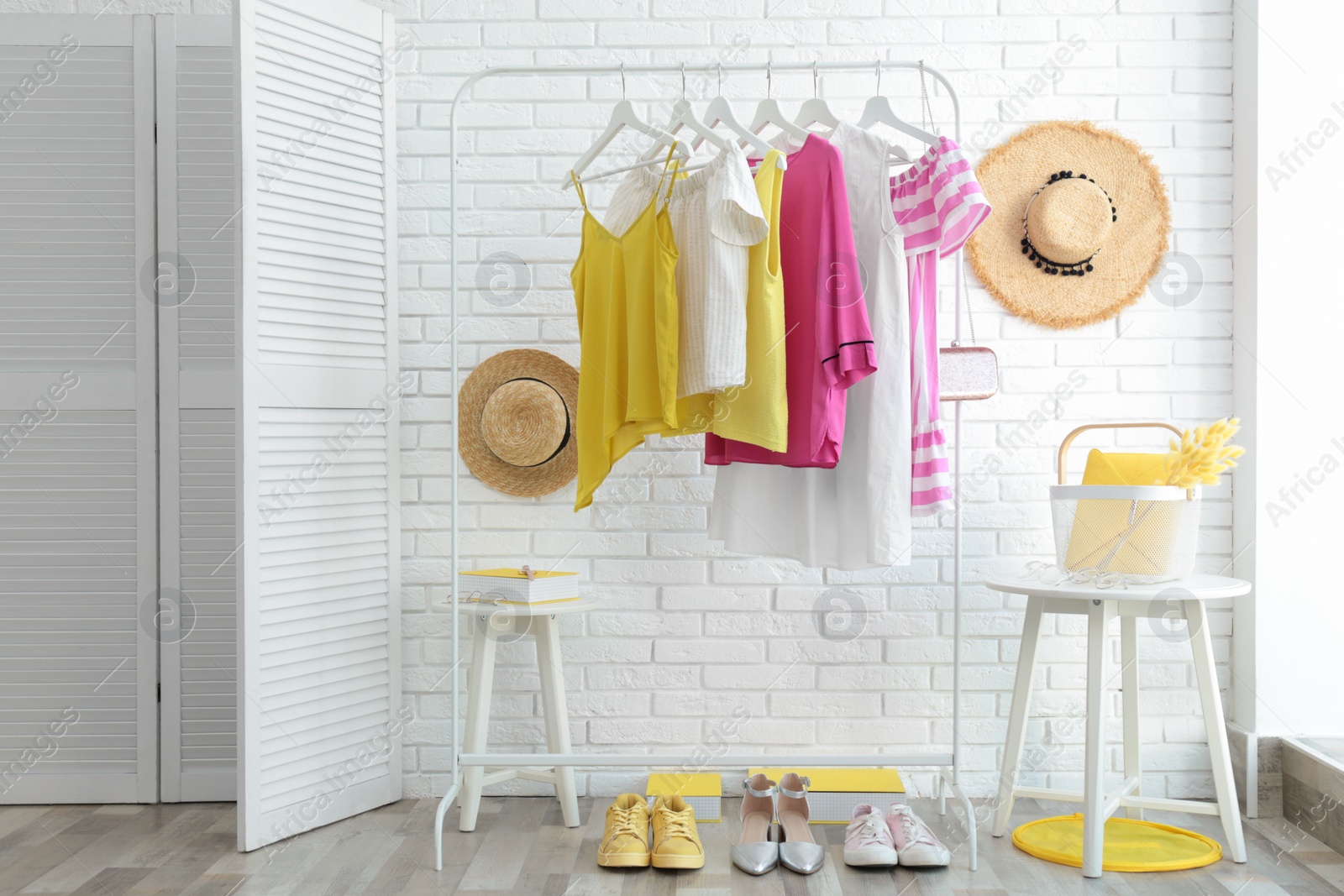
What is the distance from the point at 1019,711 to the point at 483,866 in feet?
4.26

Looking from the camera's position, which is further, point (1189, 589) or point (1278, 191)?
point (1278, 191)

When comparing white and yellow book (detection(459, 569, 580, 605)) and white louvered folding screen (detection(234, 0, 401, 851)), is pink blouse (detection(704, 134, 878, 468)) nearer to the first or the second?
white and yellow book (detection(459, 569, 580, 605))

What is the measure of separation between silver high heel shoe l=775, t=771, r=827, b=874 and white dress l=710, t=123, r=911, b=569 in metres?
0.61

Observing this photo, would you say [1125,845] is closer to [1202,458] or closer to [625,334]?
[1202,458]

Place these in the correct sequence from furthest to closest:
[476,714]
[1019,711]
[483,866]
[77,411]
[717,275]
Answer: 1. [77,411]
2. [476,714]
3. [1019,711]
4. [483,866]
5. [717,275]

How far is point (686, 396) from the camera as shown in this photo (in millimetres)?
1976

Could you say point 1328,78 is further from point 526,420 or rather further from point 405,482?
point 405,482

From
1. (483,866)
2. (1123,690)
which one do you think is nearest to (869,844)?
(1123,690)

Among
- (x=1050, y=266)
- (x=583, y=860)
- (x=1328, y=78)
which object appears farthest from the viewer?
(x=1050, y=266)

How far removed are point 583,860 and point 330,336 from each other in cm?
144

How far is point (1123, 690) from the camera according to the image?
229 cm

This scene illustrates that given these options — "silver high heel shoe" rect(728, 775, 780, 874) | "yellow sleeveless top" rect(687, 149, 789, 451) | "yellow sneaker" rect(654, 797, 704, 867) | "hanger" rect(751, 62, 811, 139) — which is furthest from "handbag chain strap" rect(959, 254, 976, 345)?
"yellow sneaker" rect(654, 797, 704, 867)

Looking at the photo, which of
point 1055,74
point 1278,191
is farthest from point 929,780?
point 1055,74

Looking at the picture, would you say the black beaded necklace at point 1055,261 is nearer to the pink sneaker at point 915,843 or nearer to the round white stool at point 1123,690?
the round white stool at point 1123,690
